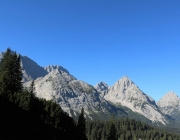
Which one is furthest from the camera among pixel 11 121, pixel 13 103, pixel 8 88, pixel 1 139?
pixel 8 88

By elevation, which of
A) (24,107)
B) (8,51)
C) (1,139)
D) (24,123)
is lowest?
(1,139)

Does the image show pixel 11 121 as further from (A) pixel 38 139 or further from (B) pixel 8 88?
(B) pixel 8 88

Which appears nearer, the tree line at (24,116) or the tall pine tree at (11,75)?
the tree line at (24,116)

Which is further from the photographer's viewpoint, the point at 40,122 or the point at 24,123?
the point at 40,122

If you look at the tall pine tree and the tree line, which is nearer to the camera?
the tree line

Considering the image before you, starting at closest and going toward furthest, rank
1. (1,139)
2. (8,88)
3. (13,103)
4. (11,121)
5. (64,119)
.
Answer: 1. (1,139)
2. (11,121)
3. (13,103)
4. (8,88)
5. (64,119)

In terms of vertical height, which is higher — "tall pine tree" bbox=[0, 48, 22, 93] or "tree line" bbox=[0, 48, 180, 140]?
"tall pine tree" bbox=[0, 48, 22, 93]

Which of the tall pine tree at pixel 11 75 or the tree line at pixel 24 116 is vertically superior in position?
the tall pine tree at pixel 11 75

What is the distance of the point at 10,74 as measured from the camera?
9512 centimetres

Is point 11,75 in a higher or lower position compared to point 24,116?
higher

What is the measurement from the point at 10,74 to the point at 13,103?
623 inches

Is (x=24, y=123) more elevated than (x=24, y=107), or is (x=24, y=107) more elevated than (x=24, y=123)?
(x=24, y=107)

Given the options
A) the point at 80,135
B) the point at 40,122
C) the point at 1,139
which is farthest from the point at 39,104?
the point at 1,139

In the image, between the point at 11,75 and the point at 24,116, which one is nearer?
the point at 24,116
